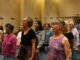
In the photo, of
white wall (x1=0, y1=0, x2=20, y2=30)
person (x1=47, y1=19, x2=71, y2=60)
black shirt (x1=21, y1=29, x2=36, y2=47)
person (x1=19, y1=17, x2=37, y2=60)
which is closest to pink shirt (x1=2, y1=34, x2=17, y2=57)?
person (x1=19, y1=17, x2=37, y2=60)

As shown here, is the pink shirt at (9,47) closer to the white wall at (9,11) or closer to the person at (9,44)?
the person at (9,44)

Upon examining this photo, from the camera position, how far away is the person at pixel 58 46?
11.7ft

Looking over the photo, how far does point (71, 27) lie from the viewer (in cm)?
803

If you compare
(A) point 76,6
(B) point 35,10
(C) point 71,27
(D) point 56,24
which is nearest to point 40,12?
(B) point 35,10

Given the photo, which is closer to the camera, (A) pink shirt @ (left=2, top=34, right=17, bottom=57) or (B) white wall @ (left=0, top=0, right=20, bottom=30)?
(A) pink shirt @ (left=2, top=34, right=17, bottom=57)

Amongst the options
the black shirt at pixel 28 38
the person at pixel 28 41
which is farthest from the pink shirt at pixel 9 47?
the black shirt at pixel 28 38

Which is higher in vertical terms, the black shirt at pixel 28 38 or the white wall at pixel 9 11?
the white wall at pixel 9 11

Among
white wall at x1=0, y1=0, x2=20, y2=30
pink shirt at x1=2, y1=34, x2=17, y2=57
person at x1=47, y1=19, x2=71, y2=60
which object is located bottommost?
pink shirt at x1=2, y1=34, x2=17, y2=57

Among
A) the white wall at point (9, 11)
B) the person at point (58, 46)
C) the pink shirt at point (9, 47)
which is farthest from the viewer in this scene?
the white wall at point (9, 11)

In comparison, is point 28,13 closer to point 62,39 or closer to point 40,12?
point 40,12

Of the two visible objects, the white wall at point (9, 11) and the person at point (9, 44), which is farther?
the white wall at point (9, 11)

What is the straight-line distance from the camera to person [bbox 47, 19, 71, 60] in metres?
3.57

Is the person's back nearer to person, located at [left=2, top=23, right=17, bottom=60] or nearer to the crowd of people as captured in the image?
the crowd of people

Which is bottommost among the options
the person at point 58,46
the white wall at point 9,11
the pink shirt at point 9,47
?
the pink shirt at point 9,47
